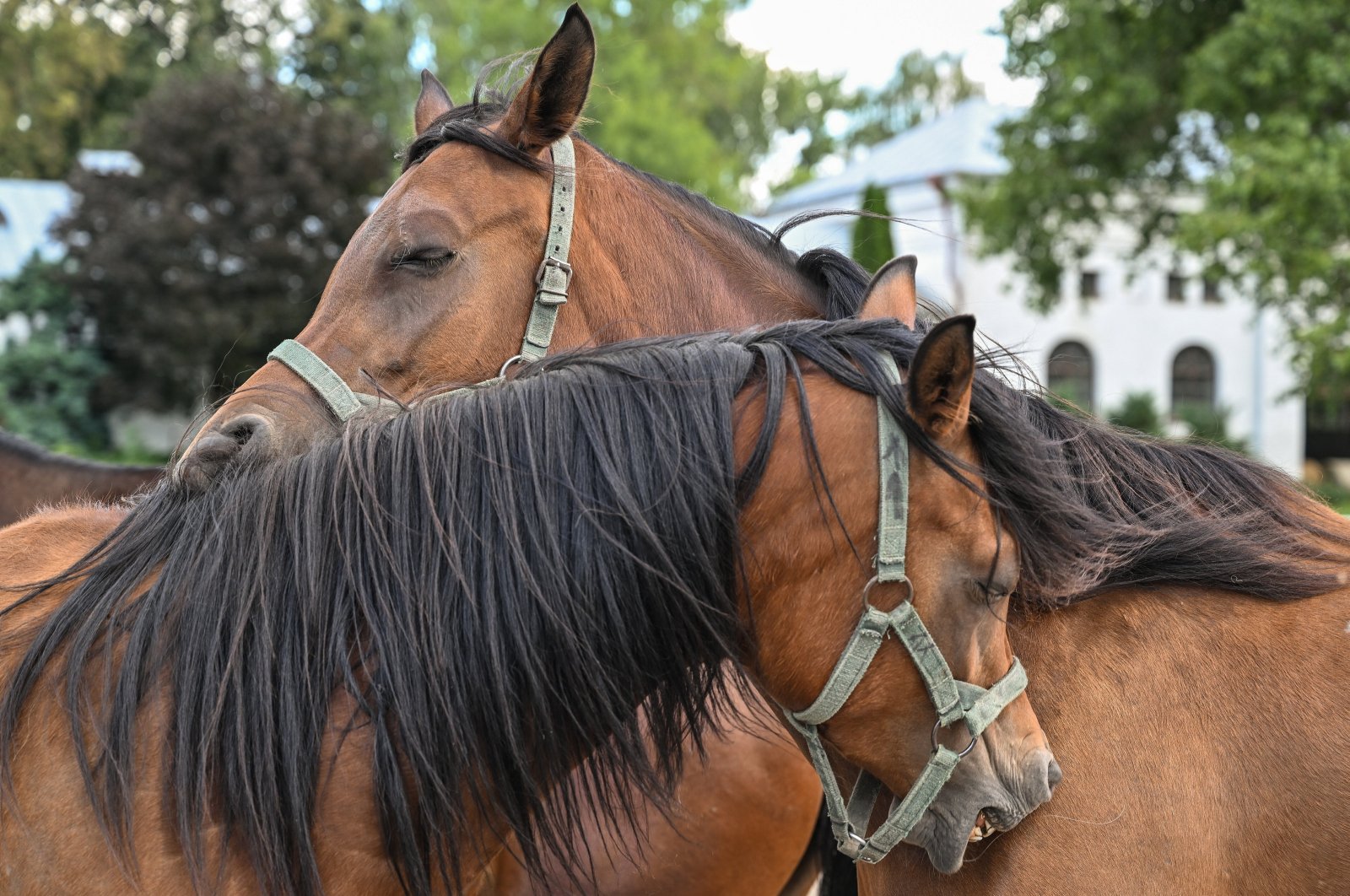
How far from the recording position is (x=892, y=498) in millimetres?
1741

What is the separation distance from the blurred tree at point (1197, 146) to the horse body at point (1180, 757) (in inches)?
528

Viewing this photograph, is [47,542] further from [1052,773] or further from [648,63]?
[648,63]

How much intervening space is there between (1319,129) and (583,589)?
16.5m

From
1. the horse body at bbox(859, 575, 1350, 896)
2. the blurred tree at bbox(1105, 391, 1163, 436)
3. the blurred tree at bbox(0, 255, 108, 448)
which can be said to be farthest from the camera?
the blurred tree at bbox(1105, 391, 1163, 436)

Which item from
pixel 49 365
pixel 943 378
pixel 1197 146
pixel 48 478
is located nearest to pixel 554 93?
pixel 943 378

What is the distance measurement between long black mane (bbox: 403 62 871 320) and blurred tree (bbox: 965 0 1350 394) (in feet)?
42.4

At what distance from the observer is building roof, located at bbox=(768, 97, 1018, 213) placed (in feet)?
103

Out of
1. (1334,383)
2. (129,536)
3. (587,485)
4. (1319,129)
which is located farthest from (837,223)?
(1334,383)

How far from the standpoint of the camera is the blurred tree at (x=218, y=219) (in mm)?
19469

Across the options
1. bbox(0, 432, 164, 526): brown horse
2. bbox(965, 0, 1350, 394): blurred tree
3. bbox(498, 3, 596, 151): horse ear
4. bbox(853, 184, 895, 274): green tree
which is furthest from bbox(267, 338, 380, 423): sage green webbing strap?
bbox(965, 0, 1350, 394): blurred tree

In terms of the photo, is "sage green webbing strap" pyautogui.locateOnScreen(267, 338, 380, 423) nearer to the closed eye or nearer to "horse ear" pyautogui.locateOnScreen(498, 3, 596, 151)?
the closed eye

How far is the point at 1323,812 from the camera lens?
192 centimetres

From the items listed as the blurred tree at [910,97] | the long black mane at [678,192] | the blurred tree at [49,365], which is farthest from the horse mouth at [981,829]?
the blurred tree at [910,97]

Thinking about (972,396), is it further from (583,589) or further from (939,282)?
(939,282)
